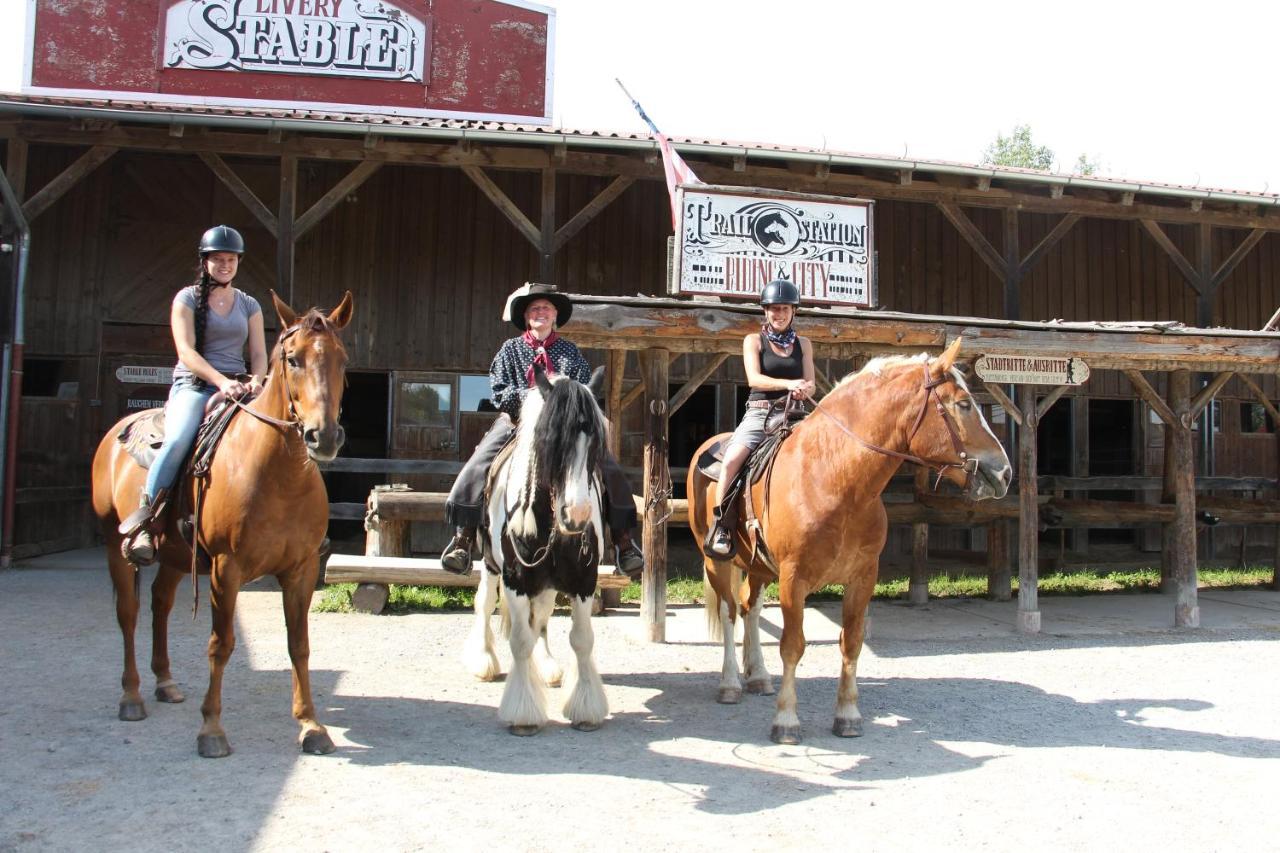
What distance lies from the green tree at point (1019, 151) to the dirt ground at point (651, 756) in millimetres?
38946

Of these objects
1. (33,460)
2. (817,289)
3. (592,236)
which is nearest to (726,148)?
(817,289)

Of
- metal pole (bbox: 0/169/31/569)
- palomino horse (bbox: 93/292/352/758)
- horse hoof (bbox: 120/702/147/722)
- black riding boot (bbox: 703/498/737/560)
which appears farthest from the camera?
metal pole (bbox: 0/169/31/569)

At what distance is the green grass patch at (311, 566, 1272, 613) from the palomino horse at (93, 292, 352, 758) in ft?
14.6

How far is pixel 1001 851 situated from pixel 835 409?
7.98ft

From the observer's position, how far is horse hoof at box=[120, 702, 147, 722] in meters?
5.05

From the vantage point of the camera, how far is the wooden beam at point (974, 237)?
11.2m

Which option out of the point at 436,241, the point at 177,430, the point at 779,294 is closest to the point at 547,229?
the point at 436,241

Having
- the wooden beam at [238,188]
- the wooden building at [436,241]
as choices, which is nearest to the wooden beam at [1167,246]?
the wooden building at [436,241]

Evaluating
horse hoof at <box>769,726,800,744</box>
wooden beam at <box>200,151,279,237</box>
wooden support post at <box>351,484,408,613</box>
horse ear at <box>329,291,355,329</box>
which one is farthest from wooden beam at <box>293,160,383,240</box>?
horse hoof at <box>769,726,800,744</box>

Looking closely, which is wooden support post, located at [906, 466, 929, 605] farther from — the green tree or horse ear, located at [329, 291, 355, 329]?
the green tree

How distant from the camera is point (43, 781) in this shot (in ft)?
13.5

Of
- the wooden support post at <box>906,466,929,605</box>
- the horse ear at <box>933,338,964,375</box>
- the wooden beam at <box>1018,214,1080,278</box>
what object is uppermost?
the wooden beam at <box>1018,214,1080,278</box>

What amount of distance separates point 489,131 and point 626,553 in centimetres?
623

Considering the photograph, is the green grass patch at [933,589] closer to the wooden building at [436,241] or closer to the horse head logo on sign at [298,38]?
the wooden building at [436,241]
